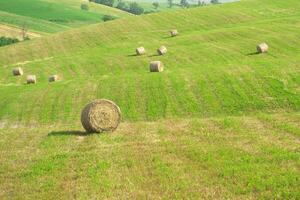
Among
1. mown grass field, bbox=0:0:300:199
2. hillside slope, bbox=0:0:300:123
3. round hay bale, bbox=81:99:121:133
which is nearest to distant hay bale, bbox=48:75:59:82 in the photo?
hillside slope, bbox=0:0:300:123

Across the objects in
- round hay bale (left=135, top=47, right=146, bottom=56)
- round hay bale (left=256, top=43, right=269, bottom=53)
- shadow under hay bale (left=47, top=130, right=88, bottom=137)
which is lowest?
round hay bale (left=135, top=47, right=146, bottom=56)

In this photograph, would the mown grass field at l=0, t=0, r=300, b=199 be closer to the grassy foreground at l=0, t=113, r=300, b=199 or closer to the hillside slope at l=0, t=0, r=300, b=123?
the grassy foreground at l=0, t=113, r=300, b=199

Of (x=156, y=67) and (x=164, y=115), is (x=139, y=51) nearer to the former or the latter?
(x=156, y=67)

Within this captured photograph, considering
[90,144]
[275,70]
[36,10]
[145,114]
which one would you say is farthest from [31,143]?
[36,10]

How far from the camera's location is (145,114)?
31.8 metres

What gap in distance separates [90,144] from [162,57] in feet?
110

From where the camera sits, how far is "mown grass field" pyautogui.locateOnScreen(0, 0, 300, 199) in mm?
14648

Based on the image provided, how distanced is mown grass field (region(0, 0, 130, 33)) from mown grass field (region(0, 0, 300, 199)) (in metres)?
66.5

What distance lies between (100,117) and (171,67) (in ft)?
83.7

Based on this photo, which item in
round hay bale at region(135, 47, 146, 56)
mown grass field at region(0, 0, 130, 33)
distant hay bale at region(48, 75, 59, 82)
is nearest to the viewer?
distant hay bale at region(48, 75, 59, 82)

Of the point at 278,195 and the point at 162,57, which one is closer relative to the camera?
the point at 278,195

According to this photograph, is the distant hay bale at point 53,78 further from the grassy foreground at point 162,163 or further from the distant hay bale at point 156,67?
the grassy foreground at point 162,163

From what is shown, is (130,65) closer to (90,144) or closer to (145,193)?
(90,144)

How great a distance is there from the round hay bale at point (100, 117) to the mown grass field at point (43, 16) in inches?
4590
